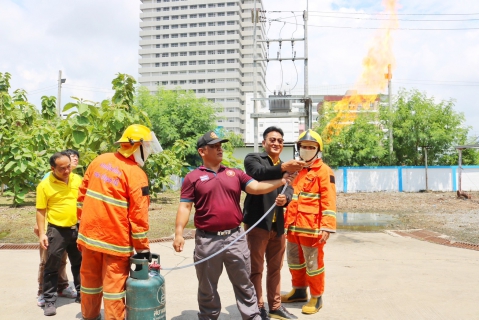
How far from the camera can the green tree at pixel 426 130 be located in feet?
88.6

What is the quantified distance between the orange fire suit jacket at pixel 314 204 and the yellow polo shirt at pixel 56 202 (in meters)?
2.48

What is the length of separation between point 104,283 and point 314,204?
7.48 feet

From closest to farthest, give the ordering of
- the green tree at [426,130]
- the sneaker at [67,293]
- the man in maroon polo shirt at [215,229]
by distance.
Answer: the man in maroon polo shirt at [215,229]
the sneaker at [67,293]
the green tree at [426,130]

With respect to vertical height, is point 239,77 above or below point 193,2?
below

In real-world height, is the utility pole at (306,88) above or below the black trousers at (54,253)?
above

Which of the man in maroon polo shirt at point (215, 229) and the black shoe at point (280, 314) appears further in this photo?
the black shoe at point (280, 314)

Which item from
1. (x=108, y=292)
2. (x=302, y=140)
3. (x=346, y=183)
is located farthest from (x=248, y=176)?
(x=346, y=183)

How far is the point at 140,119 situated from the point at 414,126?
69.9ft

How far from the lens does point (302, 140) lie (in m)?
4.41

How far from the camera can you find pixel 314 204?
456 centimetres

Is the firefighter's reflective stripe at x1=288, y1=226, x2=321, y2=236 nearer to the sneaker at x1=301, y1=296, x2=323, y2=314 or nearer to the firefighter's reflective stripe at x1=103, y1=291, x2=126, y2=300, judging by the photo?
the sneaker at x1=301, y1=296, x2=323, y2=314

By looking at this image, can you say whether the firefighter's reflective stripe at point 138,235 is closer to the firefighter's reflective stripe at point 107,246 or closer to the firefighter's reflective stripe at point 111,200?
the firefighter's reflective stripe at point 107,246

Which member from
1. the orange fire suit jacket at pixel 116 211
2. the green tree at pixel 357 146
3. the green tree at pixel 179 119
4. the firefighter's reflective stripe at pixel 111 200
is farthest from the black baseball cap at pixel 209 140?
the green tree at pixel 179 119

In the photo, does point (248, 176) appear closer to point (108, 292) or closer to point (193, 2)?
point (108, 292)
